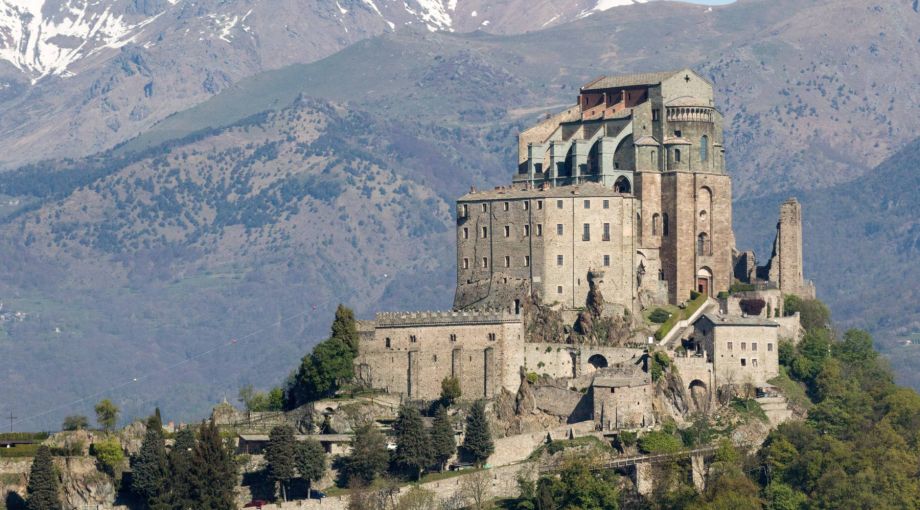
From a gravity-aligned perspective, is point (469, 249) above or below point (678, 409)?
above

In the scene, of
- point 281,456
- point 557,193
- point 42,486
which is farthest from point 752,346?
point 42,486

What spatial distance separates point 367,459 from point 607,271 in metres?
24.2

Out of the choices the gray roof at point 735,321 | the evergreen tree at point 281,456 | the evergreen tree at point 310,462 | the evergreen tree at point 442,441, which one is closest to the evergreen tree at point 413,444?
the evergreen tree at point 442,441

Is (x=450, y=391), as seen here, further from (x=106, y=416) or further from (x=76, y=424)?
(x=76, y=424)

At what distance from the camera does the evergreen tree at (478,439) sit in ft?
408

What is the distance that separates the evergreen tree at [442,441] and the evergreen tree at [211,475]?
1166 cm

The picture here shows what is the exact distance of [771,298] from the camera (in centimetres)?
14612

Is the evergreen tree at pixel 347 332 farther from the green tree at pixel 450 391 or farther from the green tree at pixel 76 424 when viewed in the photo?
the green tree at pixel 76 424

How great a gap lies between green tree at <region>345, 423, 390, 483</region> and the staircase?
81.7 ft

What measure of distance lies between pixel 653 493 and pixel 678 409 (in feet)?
32.2

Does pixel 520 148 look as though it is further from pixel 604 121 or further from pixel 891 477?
pixel 891 477

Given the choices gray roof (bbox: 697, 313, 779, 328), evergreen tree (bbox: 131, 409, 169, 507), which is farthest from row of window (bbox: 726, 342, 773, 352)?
evergreen tree (bbox: 131, 409, 169, 507)

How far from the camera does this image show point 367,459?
121875 millimetres

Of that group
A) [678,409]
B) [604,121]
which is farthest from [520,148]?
[678,409]
